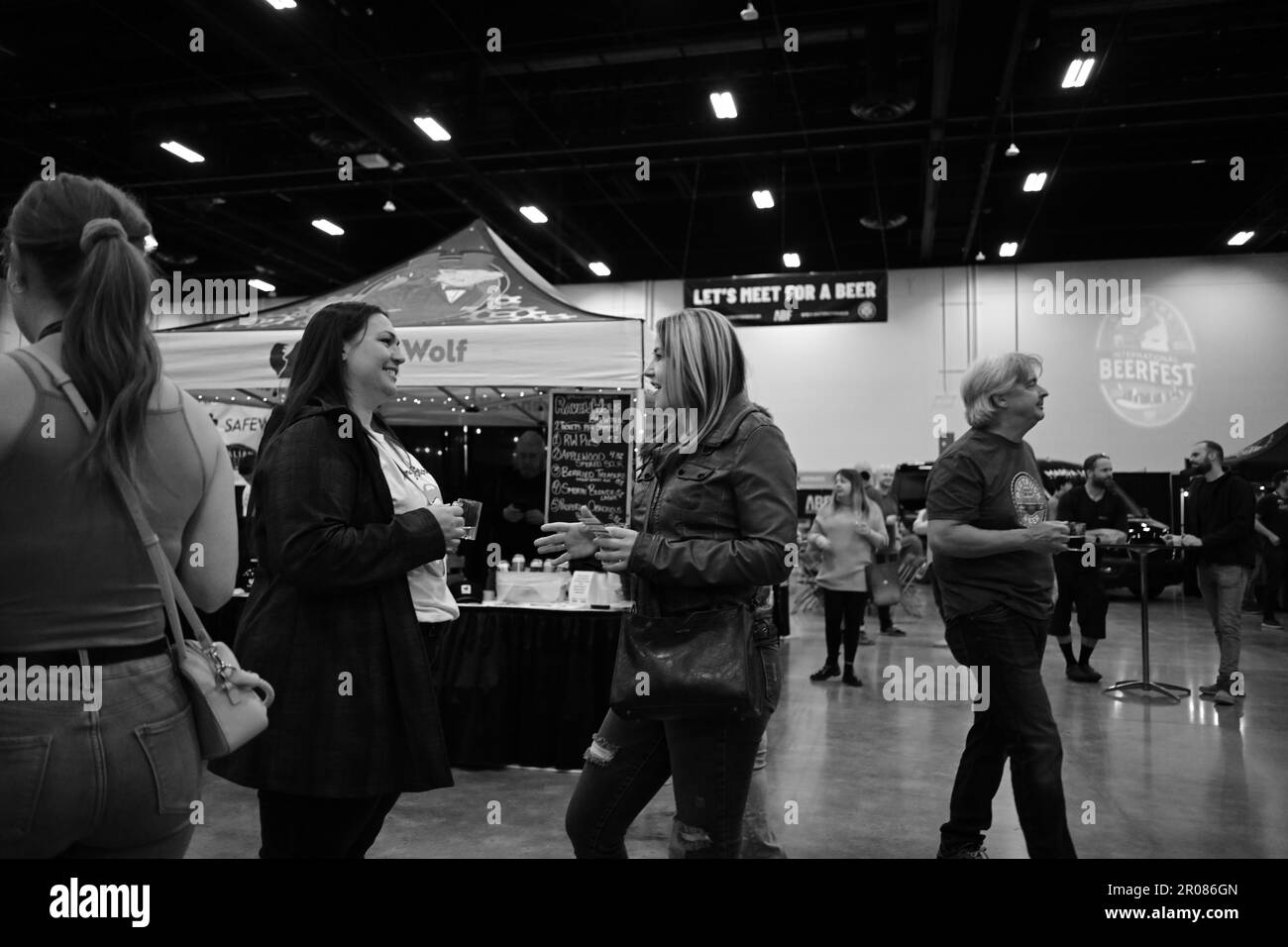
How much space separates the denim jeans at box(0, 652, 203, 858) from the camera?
1.04 m

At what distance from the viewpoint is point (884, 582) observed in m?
8.71

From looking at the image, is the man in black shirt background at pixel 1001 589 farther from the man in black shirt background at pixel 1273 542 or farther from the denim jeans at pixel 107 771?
the man in black shirt background at pixel 1273 542

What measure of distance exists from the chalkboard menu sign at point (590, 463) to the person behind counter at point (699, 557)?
10.2ft

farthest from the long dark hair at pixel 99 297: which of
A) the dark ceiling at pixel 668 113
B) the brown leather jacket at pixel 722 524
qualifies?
the dark ceiling at pixel 668 113

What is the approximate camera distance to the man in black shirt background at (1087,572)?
22.2 feet

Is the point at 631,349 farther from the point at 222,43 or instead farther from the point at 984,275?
the point at 984,275

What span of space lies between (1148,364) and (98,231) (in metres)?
16.5

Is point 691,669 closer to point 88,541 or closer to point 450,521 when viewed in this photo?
point 450,521

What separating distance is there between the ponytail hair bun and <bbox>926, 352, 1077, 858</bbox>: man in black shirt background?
2327 millimetres

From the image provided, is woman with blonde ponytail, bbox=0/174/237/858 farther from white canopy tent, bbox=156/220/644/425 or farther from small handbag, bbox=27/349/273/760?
white canopy tent, bbox=156/220/644/425

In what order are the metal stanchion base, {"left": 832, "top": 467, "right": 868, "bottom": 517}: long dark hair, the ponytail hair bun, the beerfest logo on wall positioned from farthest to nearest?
the beerfest logo on wall, {"left": 832, "top": 467, "right": 868, "bottom": 517}: long dark hair, the metal stanchion base, the ponytail hair bun

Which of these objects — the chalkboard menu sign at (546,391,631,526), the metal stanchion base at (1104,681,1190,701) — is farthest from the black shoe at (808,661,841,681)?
the chalkboard menu sign at (546,391,631,526)

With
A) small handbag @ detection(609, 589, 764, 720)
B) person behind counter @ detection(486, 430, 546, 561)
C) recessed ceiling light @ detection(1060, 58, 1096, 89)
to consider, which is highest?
recessed ceiling light @ detection(1060, 58, 1096, 89)
